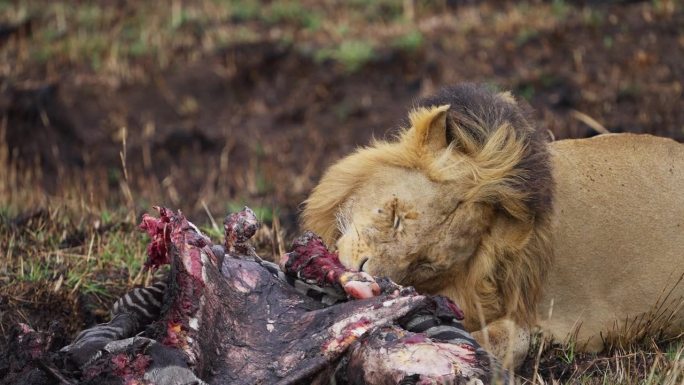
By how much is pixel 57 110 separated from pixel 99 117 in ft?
1.52

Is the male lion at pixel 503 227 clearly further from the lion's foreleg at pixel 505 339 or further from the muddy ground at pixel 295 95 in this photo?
the muddy ground at pixel 295 95

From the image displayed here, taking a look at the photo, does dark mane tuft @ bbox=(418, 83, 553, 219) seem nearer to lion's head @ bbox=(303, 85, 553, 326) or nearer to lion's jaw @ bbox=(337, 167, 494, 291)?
lion's head @ bbox=(303, 85, 553, 326)

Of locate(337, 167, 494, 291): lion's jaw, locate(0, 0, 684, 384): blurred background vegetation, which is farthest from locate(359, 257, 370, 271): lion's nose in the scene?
locate(0, 0, 684, 384): blurred background vegetation

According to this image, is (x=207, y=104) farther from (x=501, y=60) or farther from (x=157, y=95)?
(x=501, y=60)

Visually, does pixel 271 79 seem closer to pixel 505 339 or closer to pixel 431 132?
pixel 431 132

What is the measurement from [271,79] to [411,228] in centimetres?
746

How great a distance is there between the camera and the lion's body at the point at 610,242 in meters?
4.04

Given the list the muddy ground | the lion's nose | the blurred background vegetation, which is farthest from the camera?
the muddy ground

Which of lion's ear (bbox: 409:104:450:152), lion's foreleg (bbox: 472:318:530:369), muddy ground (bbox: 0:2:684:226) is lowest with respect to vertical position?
muddy ground (bbox: 0:2:684:226)

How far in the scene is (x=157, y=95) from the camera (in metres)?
10.5

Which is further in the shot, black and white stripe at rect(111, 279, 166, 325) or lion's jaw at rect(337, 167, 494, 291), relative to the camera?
lion's jaw at rect(337, 167, 494, 291)

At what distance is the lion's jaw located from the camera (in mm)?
3443

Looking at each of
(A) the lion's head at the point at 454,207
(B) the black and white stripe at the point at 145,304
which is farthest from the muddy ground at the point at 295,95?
(B) the black and white stripe at the point at 145,304

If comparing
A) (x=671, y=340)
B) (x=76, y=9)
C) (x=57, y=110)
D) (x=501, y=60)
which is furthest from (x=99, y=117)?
(x=671, y=340)
